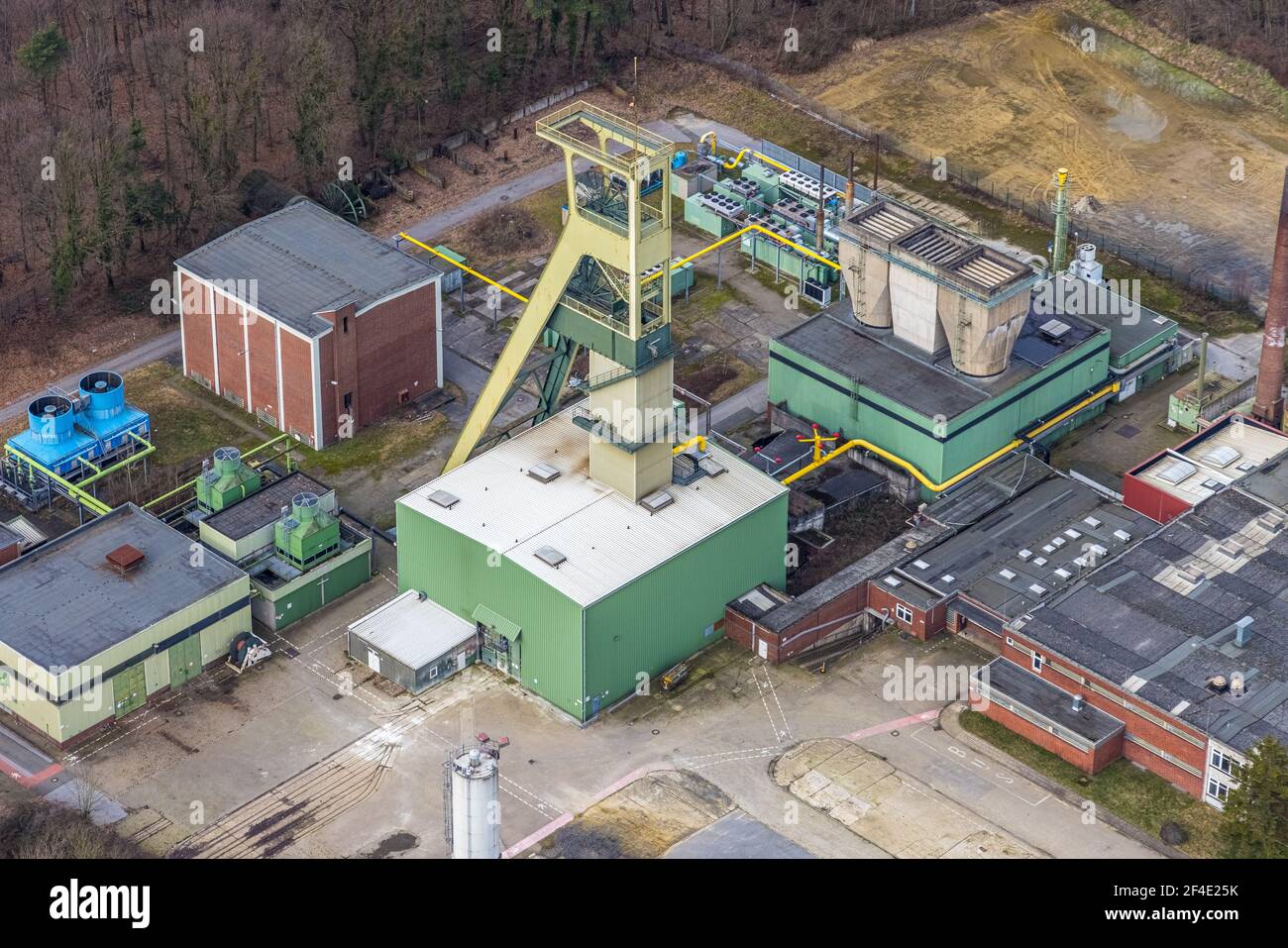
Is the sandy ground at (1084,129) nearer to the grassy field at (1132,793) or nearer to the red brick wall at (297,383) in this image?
the grassy field at (1132,793)

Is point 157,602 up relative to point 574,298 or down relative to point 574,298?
down

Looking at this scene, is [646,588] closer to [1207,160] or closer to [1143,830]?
[1143,830]

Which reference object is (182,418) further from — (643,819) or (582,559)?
(643,819)

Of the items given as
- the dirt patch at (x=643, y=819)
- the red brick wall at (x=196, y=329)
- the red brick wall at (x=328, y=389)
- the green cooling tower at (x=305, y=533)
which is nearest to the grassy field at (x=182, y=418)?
the red brick wall at (x=196, y=329)

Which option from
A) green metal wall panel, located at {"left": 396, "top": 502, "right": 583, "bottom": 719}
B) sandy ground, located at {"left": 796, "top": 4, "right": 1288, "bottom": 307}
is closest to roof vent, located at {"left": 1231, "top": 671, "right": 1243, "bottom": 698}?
green metal wall panel, located at {"left": 396, "top": 502, "right": 583, "bottom": 719}
